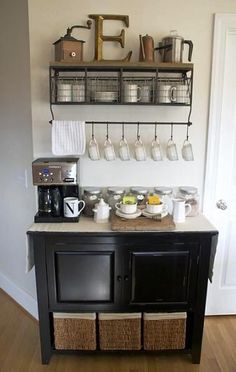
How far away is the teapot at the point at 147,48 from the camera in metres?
1.94

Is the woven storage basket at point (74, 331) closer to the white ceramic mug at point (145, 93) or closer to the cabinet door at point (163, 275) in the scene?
the cabinet door at point (163, 275)

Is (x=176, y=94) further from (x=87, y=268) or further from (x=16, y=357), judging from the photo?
(x=16, y=357)

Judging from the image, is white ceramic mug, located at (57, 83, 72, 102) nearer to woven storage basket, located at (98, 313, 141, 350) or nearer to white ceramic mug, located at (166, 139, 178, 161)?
white ceramic mug, located at (166, 139, 178, 161)

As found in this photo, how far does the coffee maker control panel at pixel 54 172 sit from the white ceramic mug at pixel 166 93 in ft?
2.15

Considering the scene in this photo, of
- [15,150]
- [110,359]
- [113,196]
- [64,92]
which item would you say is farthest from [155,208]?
[15,150]

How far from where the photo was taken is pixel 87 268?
1887mm

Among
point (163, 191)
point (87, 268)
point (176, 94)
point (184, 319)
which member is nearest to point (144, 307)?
point (184, 319)

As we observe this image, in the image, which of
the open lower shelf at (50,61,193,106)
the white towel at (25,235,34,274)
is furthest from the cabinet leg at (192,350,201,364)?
the open lower shelf at (50,61,193,106)

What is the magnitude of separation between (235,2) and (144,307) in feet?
6.48

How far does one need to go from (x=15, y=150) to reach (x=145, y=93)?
1.06m

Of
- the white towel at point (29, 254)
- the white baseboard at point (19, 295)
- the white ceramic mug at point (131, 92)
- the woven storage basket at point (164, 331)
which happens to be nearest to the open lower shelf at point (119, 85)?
the white ceramic mug at point (131, 92)

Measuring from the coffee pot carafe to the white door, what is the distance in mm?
271

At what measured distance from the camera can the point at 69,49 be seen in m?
1.90

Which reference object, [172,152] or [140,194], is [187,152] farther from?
[140,194]
